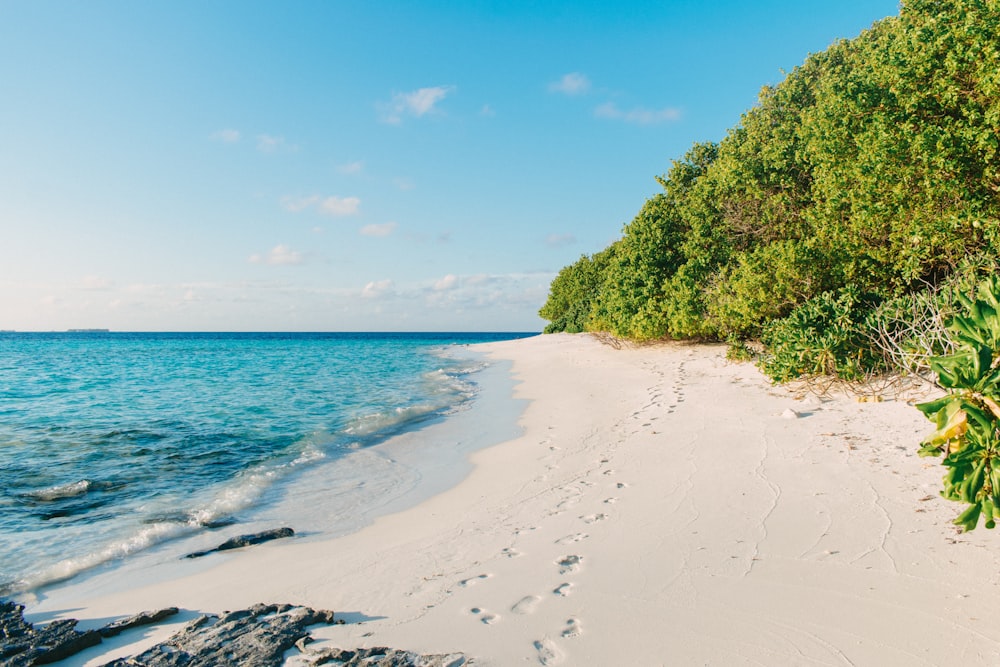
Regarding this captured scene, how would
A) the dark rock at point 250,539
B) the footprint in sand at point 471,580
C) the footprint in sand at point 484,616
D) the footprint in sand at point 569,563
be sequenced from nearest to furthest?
1. the footprint in sand at point 484,616
2. the footprint in sand at point 471,580
3. the footprint in sand at point 569,563
4. the dark rock at point 250,539

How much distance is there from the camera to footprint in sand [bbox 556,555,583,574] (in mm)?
4598

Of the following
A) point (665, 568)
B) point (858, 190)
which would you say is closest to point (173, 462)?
point (665, 568)

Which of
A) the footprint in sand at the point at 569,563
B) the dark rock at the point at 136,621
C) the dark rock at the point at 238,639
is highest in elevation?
the footprint in sand at the point at 569,563

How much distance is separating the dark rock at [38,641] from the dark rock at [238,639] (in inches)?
23.1

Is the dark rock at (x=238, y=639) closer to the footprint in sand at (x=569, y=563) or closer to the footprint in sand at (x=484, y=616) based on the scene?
the footprint in sand at (x=484, y=616)

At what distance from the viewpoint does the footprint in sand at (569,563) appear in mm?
4598

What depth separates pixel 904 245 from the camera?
10.5m

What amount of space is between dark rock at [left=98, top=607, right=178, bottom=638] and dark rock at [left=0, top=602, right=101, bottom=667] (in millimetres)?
92

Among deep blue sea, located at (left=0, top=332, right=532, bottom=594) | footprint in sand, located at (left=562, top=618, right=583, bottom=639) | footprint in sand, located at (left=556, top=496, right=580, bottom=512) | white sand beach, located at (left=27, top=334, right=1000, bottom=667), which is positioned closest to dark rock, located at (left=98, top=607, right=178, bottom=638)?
white sand beach, located at (left=27, top=334, right=1000, bottom=667)

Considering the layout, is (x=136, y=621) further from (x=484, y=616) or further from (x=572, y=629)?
(x=572, y=629)

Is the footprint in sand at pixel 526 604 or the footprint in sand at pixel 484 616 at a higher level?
the footprint in sand at pixel 526 604

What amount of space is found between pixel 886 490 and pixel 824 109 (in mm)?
9722

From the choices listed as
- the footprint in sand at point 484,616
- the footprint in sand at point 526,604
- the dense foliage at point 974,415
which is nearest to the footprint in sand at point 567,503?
the footprint in sand at point 526,604

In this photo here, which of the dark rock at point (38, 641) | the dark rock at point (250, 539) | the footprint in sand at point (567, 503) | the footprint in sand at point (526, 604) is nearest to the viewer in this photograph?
the dark rock at point (38, 641)
